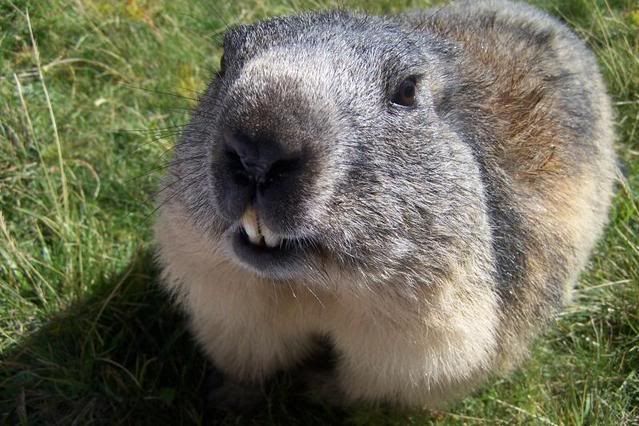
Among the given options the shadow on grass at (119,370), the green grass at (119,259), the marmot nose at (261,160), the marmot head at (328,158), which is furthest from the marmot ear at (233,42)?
the shadow on grass at (119,370)

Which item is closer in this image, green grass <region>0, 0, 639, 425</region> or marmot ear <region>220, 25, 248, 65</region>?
marmot ear <region>220, 25, 248, 65</region>

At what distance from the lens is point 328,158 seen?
8.80 ft

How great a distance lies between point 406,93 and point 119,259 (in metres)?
2.50

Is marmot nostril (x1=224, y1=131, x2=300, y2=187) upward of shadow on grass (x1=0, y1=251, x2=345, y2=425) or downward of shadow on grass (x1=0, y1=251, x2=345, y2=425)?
upward

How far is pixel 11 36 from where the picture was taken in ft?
18.6

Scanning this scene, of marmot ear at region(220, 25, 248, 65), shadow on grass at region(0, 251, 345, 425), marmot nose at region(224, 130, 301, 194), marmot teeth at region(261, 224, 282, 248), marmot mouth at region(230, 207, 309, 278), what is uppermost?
marmot nose at region(224, 130, 301, 194)

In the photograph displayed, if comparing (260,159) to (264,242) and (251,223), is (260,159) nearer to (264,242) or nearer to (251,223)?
(251,223)

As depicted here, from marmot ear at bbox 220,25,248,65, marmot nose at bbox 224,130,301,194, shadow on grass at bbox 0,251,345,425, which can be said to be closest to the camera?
marmot nose at bbox 224,130,301,194

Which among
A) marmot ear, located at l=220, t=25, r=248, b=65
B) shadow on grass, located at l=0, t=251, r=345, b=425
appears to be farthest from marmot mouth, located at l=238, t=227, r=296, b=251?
shadow on grass, located at l=0, t=251, r=345, b=425

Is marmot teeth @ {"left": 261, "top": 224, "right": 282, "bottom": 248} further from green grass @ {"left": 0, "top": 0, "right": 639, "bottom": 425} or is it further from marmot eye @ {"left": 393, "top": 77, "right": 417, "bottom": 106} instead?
green grass @ {"left": 0, "top": 0, "right": 639, "bottom": 425}

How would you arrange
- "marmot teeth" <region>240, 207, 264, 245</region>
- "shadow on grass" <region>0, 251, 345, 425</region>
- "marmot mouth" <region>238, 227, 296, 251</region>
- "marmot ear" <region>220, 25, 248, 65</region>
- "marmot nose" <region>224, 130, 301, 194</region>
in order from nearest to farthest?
"marmot nose" <region>224, 130, 301, 194</region>, "marmot teeth" <region>240, 207, 264, 245</region>, "marmot mouth" <region>238, 227, 296, 251</region>, "marmot ear" <region>220, 25, 248, 65</region>, "shadow on grass" <region>0, 251, 345, 425</region>

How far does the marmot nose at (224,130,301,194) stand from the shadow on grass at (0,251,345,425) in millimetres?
2189

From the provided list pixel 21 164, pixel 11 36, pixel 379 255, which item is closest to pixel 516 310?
pixel 379 255

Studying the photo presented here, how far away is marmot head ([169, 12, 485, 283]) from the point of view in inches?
103
